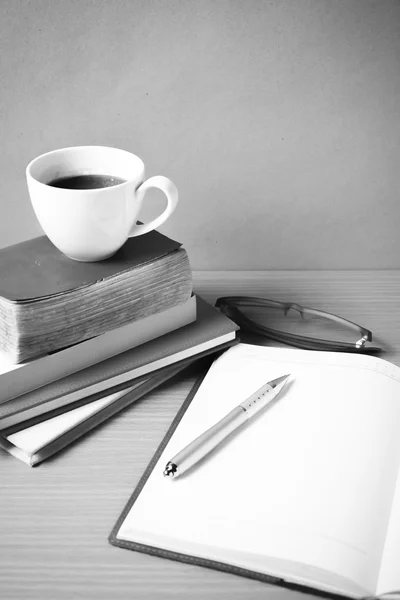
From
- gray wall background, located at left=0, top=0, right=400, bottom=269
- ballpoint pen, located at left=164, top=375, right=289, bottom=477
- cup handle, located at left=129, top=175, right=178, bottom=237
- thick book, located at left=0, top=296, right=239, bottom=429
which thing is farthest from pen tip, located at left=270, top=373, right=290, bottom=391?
gray wall background, located at left=0, top=0, right=400, bottom=269

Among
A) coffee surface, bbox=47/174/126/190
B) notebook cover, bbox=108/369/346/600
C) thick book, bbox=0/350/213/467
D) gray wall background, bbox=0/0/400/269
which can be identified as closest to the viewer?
notebook cover, bbox=108/369/346/600

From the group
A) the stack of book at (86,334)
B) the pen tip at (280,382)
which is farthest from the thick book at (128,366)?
the pen tip at (280,382)

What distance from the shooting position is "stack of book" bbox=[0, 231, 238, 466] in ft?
2.06

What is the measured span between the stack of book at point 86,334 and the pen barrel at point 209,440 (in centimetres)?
11

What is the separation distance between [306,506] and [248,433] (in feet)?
0.33

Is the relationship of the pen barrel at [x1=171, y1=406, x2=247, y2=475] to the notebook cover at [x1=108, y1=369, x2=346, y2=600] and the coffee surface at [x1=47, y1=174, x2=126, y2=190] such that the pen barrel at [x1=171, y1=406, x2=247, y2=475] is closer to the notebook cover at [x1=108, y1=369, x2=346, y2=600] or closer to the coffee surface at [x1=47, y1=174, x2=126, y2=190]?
the notebook cover at [x1=108, y1=369, x2=346, y2=600]

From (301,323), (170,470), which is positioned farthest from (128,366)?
(301,323)

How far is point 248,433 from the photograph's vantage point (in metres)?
0.61

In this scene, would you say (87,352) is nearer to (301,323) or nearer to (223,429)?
(223,429)

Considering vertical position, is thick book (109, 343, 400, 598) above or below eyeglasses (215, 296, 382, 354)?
below

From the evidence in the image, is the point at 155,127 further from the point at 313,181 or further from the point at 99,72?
the point at 313,181

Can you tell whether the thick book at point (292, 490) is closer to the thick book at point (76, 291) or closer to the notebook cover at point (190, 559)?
the notebook cover at point (190, 559)

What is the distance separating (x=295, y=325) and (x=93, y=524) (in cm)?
39

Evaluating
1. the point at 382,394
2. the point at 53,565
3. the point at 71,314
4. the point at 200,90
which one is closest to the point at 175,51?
the point at 200,90
